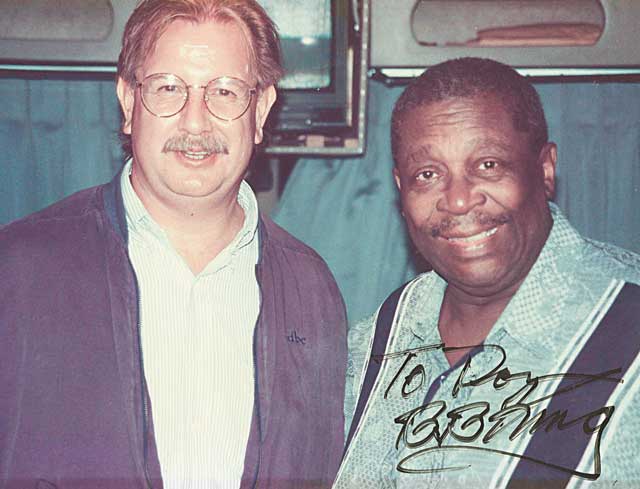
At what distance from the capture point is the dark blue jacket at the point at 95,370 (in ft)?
5.00

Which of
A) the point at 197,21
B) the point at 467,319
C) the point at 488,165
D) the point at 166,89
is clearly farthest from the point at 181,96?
the point at 467,319

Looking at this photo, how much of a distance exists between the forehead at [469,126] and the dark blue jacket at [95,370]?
0.49 meters

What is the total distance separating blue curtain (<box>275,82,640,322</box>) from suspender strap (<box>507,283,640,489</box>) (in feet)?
3.46

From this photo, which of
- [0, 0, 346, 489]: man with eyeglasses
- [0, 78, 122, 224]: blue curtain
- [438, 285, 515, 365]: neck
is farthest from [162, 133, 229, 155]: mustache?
[0, 78, 122, 224]: blue curtain

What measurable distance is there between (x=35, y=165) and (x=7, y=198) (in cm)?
14

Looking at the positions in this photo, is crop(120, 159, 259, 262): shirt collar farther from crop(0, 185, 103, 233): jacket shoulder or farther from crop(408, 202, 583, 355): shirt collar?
crop(408, 202, 583, 355): shirt collar

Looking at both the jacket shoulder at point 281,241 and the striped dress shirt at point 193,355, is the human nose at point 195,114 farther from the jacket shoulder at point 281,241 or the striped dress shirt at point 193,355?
the jacket shoulder at point 281,241

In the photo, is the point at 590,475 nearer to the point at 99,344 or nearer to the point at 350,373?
the point at 350,373

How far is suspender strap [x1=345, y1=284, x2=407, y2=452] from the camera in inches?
68.9

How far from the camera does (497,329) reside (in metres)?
1.58

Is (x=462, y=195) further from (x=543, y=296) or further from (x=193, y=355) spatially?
(x=193, y=355)

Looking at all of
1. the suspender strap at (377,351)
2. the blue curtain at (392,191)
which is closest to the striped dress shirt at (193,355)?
the suspender strap at (377,351)

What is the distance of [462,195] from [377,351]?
0.44m

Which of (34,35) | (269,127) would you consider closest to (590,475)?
(269,127)
